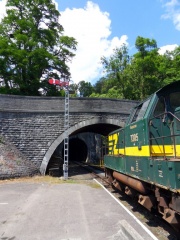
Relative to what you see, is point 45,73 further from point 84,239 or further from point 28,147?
point 84,239

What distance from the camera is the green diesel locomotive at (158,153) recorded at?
5.00 metres

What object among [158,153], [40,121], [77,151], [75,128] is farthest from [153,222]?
[77,151]

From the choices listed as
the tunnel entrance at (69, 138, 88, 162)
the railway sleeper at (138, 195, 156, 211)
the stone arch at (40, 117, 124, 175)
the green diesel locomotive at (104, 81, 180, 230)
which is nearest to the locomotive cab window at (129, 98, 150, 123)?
the green diesel locomotive at (104, 81, 180, 230)

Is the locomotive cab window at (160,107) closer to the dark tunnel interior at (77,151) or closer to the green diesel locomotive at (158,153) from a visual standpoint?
the green diesel locomotive at (158,153)

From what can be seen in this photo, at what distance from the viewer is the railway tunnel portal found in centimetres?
1775

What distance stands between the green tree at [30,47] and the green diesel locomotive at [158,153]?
21.7m

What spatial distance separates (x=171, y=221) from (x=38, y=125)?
47.1 ft

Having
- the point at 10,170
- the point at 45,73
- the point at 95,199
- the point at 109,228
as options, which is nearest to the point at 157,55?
the point at 45,73

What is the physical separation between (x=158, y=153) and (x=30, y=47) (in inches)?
A: 1004

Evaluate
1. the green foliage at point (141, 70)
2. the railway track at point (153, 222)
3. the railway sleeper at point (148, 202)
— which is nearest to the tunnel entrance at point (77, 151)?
the green foliage at point (141, 70)

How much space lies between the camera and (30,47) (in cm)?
2895

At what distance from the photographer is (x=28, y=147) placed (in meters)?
17.9

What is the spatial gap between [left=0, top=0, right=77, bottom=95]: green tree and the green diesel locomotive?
71.0ft

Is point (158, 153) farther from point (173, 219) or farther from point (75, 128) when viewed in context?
point (75, 128)
